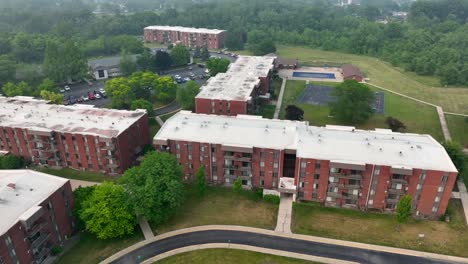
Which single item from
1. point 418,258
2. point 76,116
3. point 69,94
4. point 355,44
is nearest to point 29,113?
point 76,116

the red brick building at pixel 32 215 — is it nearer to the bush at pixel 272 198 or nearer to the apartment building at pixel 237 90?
the bush at pixel 272 198

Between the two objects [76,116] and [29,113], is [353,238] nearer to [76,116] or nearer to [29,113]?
[76,116]

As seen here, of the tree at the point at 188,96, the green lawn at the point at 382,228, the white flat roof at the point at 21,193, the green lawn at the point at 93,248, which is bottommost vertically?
the green lawn at the point at 93,248

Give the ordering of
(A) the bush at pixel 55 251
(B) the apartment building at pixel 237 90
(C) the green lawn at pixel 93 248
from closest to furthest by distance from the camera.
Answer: (C) the green lawn at pixel 93 248 → (A) the bush at pixel 55 251 → (B) the apartment building at pixel 237 90

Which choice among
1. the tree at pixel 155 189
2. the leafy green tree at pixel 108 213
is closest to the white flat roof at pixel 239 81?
the tree at pixel 155 189

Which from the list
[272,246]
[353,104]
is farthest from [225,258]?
[353,104]
